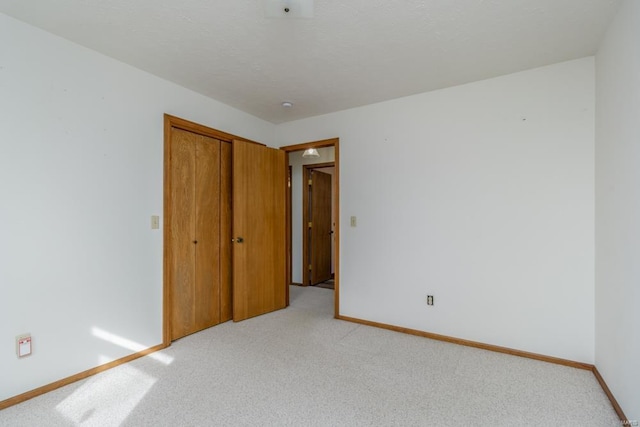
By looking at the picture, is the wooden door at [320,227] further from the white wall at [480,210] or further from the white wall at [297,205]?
the white wall at [480,210]

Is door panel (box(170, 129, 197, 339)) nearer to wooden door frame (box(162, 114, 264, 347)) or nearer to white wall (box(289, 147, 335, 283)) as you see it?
wooden door frame (box(162, 114, 264, 347))

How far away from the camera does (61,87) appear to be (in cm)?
215

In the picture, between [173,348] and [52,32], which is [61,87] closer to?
[52,32]

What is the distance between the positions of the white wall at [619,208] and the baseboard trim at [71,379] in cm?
322

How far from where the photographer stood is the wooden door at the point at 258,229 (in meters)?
3.43

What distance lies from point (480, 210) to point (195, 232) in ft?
8.85

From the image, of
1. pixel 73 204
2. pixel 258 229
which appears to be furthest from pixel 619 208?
pixel 73 204

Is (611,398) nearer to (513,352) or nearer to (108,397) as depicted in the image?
(513,352)

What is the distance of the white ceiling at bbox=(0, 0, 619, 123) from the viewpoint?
182 centimetres

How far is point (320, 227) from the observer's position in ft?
18.4

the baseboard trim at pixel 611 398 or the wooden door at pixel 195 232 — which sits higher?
the wooden door at pixel 195 232

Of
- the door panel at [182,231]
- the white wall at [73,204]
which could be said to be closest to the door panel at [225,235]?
the door panel at [182,231]

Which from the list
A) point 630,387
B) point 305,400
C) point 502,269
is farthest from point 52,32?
point 630,387

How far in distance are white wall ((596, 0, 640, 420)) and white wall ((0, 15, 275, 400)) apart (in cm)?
325
